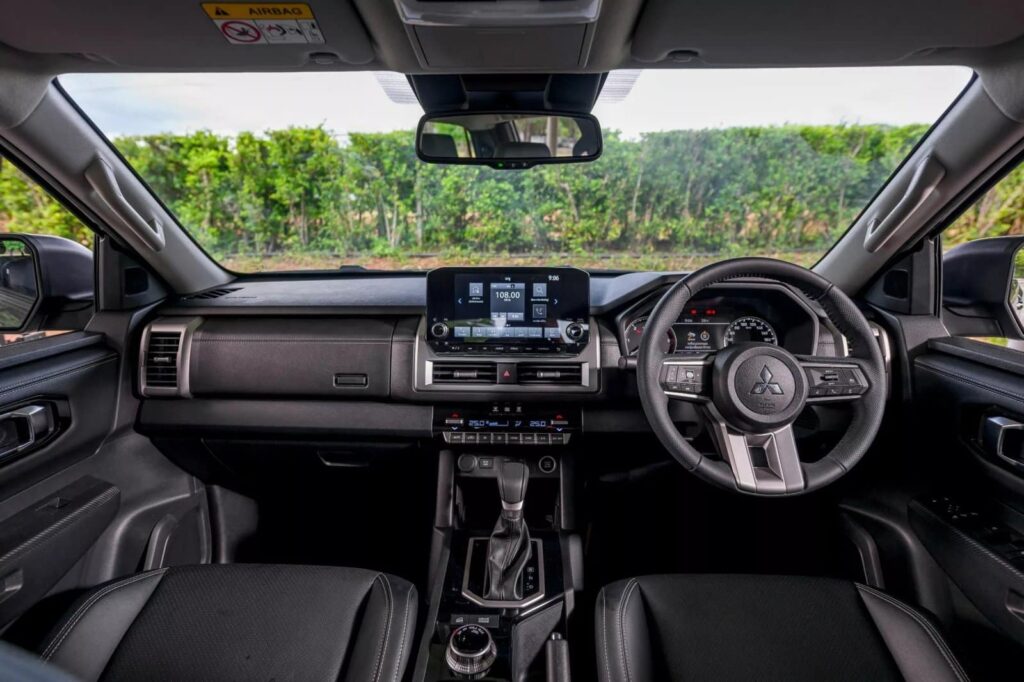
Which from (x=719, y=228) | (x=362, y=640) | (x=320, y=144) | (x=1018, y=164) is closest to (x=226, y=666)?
(x=362, y=640)

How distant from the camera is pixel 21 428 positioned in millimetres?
2092

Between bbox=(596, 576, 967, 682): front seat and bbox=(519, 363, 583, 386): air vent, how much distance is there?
0.80 m

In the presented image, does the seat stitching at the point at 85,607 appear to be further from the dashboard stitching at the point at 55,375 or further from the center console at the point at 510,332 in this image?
the center console at the point at 510,332

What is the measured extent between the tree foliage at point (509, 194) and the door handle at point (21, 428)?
3.38 ft

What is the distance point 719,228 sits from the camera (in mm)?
2982

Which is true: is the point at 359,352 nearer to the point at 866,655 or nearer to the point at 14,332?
the point at 14,332

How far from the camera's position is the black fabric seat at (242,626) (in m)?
1.66

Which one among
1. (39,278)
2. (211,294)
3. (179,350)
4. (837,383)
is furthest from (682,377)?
(39,278)

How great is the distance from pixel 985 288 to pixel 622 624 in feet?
6.40

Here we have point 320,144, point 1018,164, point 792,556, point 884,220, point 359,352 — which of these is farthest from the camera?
point 320,144

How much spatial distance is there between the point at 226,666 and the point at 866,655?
5.76ft

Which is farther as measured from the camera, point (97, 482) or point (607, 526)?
point (607, 526)

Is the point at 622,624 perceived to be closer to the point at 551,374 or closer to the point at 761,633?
the point at 761,633

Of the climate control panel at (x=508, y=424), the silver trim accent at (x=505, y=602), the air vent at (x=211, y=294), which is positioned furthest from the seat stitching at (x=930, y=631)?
the air vent at (x=211, y=294)
